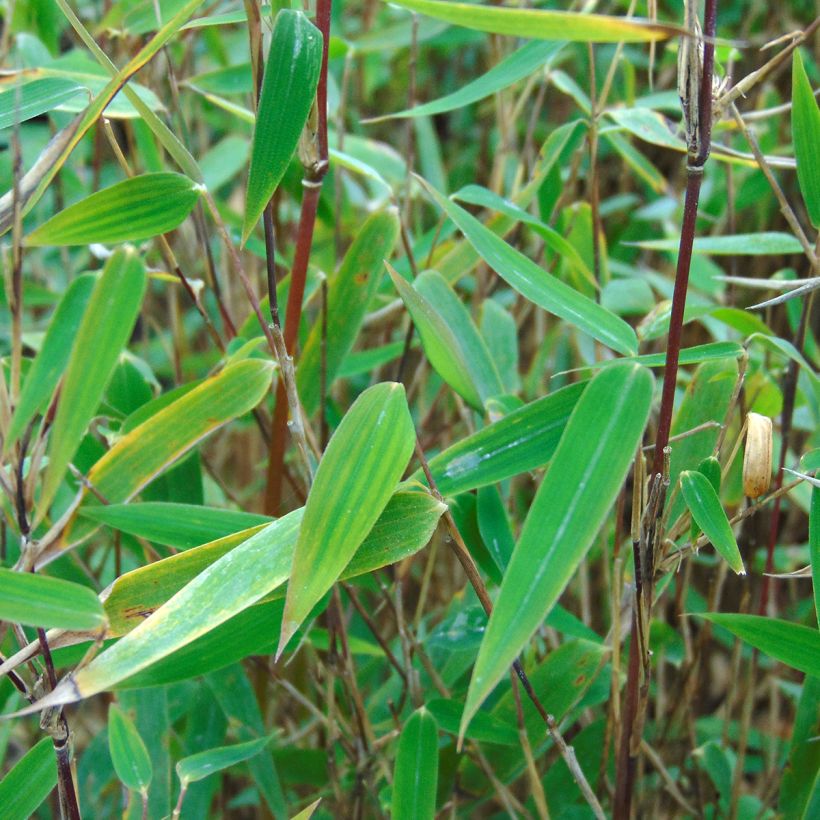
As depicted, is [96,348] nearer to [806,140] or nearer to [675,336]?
[675,336]

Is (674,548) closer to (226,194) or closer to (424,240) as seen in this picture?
(424,240)

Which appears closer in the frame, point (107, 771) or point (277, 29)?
point (277, 29)

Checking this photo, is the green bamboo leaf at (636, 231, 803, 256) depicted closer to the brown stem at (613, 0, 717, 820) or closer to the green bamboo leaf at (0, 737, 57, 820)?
Result: the brown stem at (613, 0, 717, 820)

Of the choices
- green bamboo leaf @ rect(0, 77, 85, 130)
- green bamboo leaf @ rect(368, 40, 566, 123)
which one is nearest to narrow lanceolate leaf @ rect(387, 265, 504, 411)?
green bamboo leaf @ rect(368, 40, 566, 123)

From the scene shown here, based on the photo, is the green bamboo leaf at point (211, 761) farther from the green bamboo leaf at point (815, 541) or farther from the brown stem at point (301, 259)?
A: the green bamboo leaf at point (815, 541)

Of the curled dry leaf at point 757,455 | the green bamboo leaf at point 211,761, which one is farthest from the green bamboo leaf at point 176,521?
the curled dry leaf at point 757,455

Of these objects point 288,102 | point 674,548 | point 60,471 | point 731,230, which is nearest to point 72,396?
point 60,471
